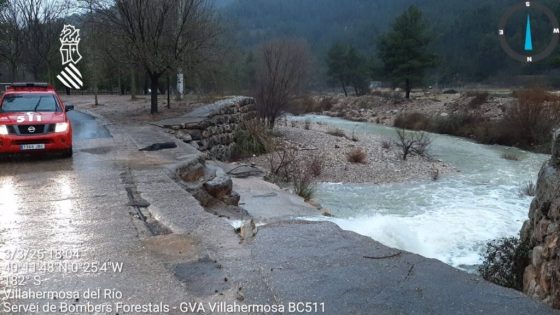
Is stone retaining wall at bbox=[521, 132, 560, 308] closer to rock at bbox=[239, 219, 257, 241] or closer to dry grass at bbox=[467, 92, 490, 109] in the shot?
rock at bbox=[239, 219, 257, 241]

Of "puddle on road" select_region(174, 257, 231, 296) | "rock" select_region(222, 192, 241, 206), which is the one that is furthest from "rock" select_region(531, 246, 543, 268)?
"rock" select_region(222, 192, 241, 206)

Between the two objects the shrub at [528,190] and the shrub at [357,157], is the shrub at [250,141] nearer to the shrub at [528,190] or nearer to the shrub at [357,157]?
the shrub at [357,157]

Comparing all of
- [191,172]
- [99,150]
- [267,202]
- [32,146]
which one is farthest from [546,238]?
[99,150]

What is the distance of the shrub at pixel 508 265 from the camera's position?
5.68 meters

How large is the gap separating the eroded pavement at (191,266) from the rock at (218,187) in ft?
4.65

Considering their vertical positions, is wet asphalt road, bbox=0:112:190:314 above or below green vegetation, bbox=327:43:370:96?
below

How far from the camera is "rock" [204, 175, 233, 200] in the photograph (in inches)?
345

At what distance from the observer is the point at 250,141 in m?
20.2

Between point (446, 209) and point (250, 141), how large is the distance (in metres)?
9.56

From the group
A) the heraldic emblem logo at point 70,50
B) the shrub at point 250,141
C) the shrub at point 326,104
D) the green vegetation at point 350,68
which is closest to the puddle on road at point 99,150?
the shrub at point 250,141

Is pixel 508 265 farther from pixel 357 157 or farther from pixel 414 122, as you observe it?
pixel 414 122

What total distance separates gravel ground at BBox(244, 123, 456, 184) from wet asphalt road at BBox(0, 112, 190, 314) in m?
10.1

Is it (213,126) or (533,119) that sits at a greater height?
(213,126)

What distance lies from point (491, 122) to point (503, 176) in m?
13.0
